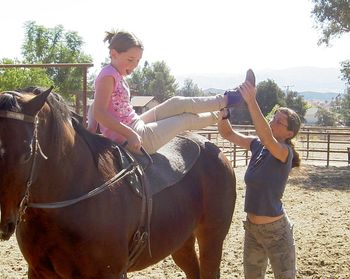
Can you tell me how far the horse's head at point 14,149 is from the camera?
190 cm

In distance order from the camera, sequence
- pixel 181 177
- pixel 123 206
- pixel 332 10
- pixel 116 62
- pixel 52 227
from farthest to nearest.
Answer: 1. pixel 332 10
2. pixel 181 177
3. pixel 116 62
4. pixel 123 206
5. pixel 52 227

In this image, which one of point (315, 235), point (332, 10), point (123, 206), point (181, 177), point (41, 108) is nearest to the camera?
point (41, 108)

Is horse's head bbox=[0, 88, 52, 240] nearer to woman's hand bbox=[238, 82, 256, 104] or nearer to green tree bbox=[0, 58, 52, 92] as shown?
woman's hand bbox=[238, 82, 256, 104]

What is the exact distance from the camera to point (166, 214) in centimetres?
283

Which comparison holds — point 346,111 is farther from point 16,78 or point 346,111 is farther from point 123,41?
point 123,41

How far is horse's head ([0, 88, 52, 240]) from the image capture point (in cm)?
190

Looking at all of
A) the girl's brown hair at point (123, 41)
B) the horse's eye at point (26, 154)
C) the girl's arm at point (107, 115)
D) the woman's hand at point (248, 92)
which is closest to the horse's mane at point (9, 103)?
the horse's eye at point (26, 154)

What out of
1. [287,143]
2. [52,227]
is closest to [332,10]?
[287,143]

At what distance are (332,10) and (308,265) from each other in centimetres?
1741

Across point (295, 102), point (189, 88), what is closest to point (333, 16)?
point (295, 102)

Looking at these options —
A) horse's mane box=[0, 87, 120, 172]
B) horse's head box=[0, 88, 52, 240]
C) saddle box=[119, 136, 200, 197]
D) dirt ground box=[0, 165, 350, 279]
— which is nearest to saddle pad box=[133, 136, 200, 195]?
saddle box=[119, 136, 200, 197]

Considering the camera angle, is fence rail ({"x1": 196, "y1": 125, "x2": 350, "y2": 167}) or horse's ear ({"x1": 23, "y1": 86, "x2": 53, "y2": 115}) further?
fence rail ({"x1": 196, "y1": 125, "x2": 350, "y2": 167})

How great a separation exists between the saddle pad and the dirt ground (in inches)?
71.8

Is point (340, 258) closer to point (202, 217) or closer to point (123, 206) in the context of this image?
point (202, 217)
